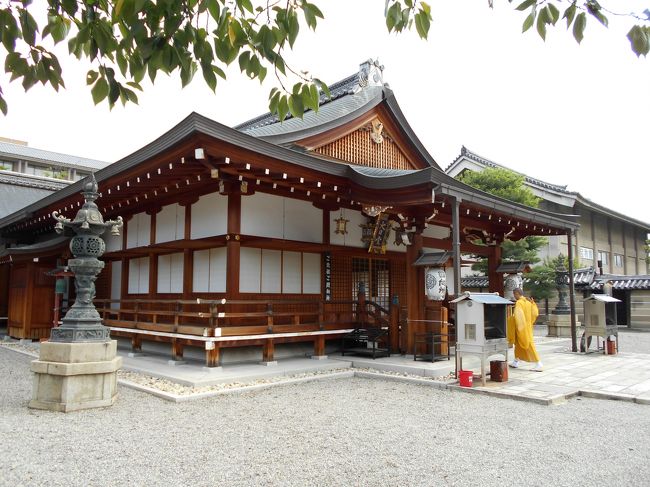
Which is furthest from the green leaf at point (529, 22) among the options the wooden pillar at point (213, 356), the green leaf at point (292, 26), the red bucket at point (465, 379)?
the wooden pillar at point (213, 356)

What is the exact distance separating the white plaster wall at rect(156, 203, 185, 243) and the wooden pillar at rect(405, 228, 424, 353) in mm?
4995

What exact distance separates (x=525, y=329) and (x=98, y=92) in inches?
335

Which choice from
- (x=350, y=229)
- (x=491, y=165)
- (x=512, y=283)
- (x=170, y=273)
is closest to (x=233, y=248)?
(x=170, y=273)

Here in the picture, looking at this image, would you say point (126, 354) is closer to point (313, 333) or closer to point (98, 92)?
point (313, 333)

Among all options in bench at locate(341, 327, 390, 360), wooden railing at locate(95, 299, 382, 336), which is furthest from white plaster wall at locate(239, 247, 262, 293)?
bench at locate(341, 327, 390, 360)

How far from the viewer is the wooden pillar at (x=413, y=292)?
1028cm

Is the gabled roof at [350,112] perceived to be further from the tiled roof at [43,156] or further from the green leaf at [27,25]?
the tiled roof at [43,156]

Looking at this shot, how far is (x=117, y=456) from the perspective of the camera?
4512mm

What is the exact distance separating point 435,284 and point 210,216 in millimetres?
4750

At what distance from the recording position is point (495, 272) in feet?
43.3

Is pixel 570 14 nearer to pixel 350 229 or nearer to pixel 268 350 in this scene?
pixel 268 350

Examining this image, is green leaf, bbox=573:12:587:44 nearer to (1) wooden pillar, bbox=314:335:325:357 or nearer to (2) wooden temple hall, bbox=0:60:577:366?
(2) wooden temple hall, bbox=0:60:577:366

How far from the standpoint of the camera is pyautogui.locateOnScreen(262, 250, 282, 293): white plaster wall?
10.1 metres

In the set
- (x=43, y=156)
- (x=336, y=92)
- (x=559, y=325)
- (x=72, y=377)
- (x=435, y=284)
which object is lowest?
(x=559, y=325)
